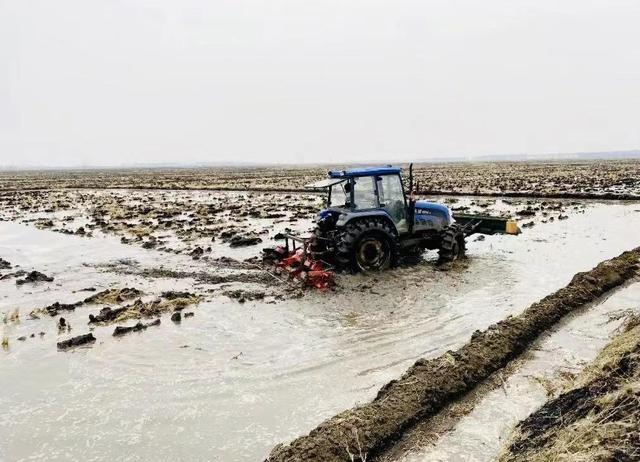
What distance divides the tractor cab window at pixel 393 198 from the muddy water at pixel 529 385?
14.6ft

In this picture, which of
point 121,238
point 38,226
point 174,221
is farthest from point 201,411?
point 38,226

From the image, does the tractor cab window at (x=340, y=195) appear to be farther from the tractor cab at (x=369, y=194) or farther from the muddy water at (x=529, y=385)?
the muddy water at (x=529, y=385)

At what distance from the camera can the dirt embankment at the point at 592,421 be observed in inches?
137

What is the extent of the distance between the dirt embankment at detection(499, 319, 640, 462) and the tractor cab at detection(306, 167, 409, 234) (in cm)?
628

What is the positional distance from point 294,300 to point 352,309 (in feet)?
3.92

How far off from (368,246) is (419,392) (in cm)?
583

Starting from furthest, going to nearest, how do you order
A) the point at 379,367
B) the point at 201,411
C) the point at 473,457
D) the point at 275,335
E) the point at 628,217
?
the point at 628,217 < the point at 275,335 < the point at 379,367 < the point at 201,411 < the point at 473,457

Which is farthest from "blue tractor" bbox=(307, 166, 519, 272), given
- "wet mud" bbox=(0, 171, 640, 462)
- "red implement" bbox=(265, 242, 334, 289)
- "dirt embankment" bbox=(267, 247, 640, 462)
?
"dirt embankment" bbox=(267, 247, 640, 462)

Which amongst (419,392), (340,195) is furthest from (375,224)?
(419,392)

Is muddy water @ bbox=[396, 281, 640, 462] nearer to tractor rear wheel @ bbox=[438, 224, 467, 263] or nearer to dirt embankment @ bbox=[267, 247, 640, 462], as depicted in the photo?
dirt embankment @ bbox=[267, 247, 640, 462]

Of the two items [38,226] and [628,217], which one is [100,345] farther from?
[628,217]

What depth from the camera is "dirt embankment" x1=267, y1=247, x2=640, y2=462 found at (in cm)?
435

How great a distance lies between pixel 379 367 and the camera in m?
6.27

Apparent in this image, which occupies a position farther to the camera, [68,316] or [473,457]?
[68,316]
